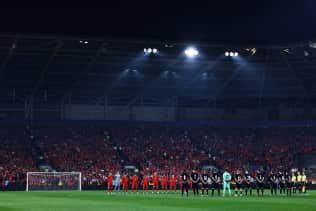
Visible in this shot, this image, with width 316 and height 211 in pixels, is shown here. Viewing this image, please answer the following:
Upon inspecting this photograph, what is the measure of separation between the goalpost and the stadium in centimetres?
9

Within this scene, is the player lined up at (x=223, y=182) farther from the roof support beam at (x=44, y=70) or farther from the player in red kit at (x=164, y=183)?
the roof support beam at (x=44, y=70)

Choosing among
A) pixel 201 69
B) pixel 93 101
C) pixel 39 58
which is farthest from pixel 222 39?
pixel 93 101

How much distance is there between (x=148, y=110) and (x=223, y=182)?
33.2 metres

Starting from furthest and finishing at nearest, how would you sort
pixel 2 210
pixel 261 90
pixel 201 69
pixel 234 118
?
pixel 234 118, pixel 261 90, pixel 201 69, pixel 2 210

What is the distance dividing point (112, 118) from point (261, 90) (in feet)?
56.2

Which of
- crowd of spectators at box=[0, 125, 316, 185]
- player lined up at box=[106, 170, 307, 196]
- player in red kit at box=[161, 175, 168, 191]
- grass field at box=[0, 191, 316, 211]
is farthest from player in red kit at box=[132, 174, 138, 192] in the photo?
grass field at box=[0, 191, 316, 211]

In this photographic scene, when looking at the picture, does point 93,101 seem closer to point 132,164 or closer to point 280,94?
point 132,164

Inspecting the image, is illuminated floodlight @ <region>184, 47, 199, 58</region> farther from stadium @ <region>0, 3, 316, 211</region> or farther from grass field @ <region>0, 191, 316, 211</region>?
grass field @ <region>0, 191, 316, 211</region>

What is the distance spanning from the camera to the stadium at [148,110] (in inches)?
2410

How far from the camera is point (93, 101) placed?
254ft

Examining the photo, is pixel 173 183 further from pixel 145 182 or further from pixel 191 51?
pixel 191 51

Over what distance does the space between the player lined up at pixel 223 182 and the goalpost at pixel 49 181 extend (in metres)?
4.04

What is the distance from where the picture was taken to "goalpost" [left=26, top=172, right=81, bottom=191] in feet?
195

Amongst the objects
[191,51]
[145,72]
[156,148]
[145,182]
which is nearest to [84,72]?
[145,72]
